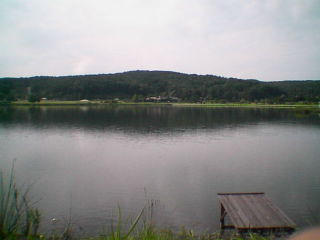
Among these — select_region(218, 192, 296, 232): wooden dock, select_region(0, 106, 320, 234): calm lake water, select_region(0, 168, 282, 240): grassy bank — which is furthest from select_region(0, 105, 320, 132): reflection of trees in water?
select_region(0, 168, 282, 240): grassy bank

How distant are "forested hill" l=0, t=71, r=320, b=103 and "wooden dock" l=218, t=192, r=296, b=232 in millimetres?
97465

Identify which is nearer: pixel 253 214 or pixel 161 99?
pixel 253 214

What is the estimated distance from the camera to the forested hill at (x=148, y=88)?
10769 centimetres

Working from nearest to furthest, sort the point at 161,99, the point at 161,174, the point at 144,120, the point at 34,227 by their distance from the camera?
1. the point at 34,227
2. the point at 161,174
3. the point at 144,120
4. the point at 161,99

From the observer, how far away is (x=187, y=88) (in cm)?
13450

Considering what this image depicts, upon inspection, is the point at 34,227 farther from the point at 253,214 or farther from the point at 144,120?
the point at 144,120

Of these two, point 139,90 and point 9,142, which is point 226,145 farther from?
point 139,90

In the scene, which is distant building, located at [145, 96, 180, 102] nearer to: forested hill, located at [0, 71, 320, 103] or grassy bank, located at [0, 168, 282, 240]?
forested hill, located at [0, 71, 320, 103]

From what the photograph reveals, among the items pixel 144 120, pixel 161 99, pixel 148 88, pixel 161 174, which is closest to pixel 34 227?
pixel 161 174

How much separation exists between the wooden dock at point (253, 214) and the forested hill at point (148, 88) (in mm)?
97465

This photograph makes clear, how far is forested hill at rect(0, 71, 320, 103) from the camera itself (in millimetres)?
107688

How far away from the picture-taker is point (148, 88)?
13625cm

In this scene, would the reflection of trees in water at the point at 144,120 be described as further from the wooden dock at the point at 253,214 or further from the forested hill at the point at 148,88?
the forested hill at the point at 148,88

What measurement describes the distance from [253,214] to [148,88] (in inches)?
5094
